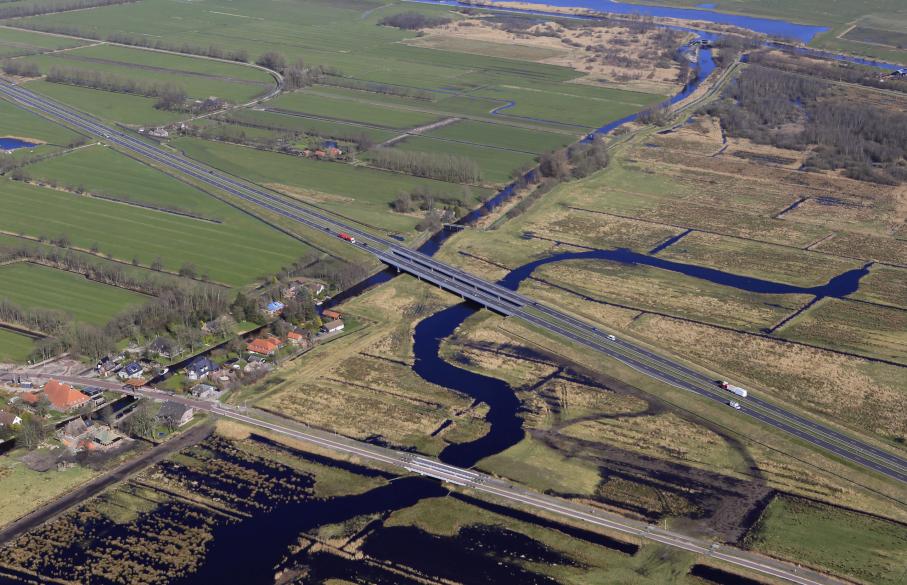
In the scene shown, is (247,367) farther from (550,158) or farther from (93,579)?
(550,158)

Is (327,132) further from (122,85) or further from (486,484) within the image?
(486,484)

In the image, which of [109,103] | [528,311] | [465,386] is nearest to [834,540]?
[465,386]


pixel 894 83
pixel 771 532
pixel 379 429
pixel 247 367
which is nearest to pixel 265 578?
pixel 379 429

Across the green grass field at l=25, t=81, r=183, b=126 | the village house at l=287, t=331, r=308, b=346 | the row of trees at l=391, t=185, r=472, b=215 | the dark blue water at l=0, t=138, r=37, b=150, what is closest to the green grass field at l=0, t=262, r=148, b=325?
the village house at l=287, t=331, r=308, b=346

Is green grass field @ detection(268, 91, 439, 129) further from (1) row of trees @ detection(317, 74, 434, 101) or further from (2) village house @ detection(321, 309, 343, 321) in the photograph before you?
(2) village house @ detection(321, 309, 343, 321)

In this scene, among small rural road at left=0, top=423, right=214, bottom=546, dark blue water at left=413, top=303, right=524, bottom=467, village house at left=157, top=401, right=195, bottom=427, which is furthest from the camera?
village house at left=157, top=401, right=195, bottom=427

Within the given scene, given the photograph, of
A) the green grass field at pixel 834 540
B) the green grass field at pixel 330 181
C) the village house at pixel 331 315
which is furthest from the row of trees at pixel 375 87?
the green grass field at pixel 834 540

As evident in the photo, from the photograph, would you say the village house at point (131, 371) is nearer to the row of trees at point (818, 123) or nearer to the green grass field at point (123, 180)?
the green grass field at point (123, 180)
